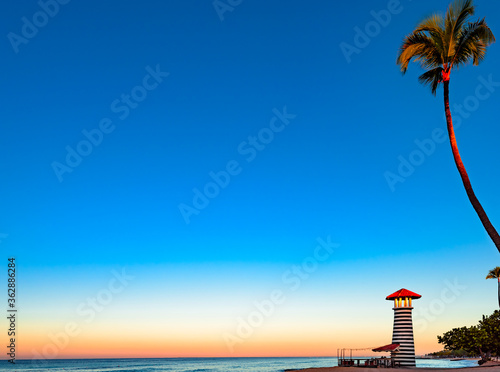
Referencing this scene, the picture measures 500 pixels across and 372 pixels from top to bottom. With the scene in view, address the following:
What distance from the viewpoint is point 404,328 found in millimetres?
47281

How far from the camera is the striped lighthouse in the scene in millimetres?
47312

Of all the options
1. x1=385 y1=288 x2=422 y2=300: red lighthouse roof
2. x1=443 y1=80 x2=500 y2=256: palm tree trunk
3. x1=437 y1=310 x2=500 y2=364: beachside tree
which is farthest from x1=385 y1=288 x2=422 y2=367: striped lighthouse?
x1=443 y1=80 x2=500 y2=256: palm tree trunk

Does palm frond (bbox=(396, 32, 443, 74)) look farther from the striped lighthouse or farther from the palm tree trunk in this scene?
the striped lighthouse

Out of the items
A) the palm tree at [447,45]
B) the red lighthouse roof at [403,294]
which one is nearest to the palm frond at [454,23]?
the palm tree at [447,45]

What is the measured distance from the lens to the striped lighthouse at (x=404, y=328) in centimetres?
4731

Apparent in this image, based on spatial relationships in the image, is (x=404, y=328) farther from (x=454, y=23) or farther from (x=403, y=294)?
(x=454, y=23)

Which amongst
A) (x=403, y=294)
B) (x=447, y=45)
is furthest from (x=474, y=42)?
(x=403, y=294)

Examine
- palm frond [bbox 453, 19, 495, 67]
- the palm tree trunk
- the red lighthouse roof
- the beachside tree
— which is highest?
palm frond [bbox 453, 19, 495, 67]

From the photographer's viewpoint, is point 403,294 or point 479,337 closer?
point 403,294

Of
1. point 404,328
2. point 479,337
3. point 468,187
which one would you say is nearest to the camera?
point 468,187

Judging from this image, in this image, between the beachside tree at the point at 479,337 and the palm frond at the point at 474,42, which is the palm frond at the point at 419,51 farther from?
the beachside tree at the point at 479,337

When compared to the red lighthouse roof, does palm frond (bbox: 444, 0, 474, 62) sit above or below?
above

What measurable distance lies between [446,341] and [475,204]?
215 ft

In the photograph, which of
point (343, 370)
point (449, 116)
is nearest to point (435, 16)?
point (449, 116)
